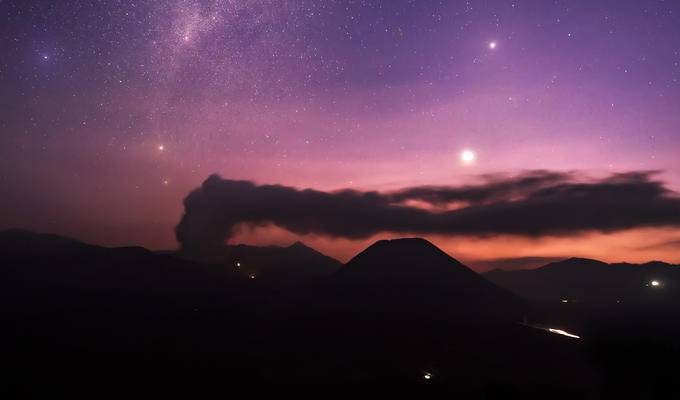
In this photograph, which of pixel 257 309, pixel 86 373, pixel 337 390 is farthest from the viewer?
pixel 257 309

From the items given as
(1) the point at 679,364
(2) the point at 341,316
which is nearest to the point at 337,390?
(1) the point at 679,364

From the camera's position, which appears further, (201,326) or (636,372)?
(201,326)

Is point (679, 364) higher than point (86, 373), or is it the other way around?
point (679, 364)

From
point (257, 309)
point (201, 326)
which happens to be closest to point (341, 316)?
point (257, 309)

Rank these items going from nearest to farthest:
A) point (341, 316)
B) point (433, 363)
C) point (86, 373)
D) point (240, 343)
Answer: point (86, 373), point (433, 363), point (240, 343), point (341, 316)

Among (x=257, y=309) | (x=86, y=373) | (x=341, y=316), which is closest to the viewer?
(x=86, y=373)

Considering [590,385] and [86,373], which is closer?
[590,385]

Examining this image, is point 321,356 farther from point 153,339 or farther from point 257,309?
point 257,309

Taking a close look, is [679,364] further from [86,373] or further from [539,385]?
[86,373]

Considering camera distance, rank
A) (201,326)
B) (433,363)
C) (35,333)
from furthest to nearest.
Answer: (201,326), (35,333), (433,363)
